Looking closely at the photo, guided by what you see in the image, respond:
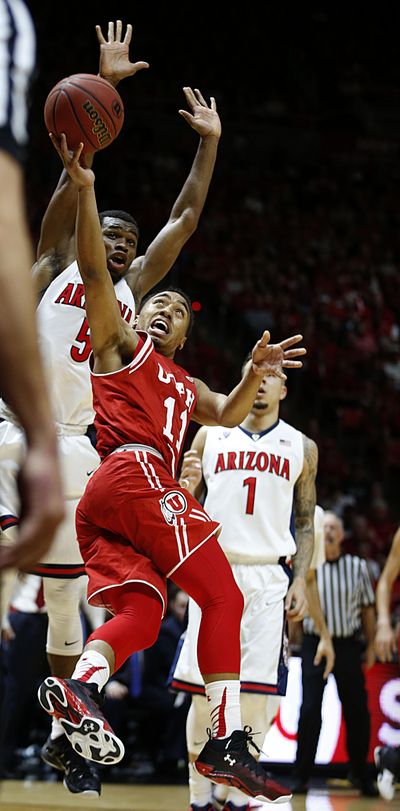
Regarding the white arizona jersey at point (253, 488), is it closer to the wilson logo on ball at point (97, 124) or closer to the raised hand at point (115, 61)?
the raised hand at point (115, 61)

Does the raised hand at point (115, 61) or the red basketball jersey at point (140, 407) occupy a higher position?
the raised hand at point (115, 61)

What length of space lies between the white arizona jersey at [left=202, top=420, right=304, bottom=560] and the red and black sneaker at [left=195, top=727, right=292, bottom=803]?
83.8 inches

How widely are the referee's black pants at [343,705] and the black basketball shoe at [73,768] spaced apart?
169 inches

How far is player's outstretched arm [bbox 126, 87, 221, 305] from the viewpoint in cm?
542

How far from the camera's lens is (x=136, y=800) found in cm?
726

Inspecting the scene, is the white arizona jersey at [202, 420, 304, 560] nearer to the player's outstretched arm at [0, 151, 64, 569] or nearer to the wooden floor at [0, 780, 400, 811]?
the wooden floor at [0, 780, 400, 811]

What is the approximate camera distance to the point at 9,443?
4688mm

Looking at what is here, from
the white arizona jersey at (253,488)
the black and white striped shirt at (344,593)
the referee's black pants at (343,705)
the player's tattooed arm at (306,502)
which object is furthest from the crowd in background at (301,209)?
the white arizona jersey at (253,488)

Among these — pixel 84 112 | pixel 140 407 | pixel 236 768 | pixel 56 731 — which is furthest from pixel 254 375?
pixel 56 731

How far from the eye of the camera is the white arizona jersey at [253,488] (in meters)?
6.12

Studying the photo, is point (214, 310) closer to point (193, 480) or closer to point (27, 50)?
point (193, 480)

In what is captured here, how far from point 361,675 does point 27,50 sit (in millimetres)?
7803

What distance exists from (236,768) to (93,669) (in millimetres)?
638

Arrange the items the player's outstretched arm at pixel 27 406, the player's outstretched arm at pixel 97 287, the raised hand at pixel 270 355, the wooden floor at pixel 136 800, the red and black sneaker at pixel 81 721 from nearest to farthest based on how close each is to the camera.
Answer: the player's outstretched arm at pixel 27 406 → the red and black sneaker at pixel 81 721 → the player's outstretched arm at pixel 97 287 → the raised hand at pixel 270 355 → the wooden floor at pixel 136 800
